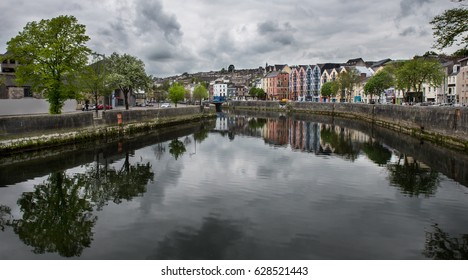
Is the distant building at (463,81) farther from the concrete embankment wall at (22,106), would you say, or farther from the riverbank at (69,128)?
the concrete embankment wall at (22,106)

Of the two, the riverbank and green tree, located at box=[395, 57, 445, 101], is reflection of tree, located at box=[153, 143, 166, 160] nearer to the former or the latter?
the riverbank

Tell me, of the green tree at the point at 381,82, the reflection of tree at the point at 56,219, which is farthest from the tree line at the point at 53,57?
the green tree at the point at 381,82

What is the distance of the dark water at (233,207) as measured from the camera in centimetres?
1385

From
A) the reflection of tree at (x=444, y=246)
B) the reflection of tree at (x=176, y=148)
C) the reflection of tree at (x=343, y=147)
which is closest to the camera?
the reflection of tree at (x=444, y=246)

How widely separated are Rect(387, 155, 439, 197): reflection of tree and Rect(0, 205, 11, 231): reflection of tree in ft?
63.0

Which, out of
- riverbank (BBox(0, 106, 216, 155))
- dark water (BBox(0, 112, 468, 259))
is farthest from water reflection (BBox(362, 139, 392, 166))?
riverbank (BBox(0, 106, 216, 155))

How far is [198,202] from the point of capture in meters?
19.5

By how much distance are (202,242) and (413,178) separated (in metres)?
17.4

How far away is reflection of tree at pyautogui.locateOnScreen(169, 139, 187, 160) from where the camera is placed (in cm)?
3753

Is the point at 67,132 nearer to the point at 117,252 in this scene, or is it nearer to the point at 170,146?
the point at 170,146

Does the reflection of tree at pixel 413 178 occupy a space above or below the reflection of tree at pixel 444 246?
above

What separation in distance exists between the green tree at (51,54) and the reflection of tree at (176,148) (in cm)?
1193

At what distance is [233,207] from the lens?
60.8 ft

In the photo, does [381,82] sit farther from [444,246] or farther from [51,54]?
[444,246]
